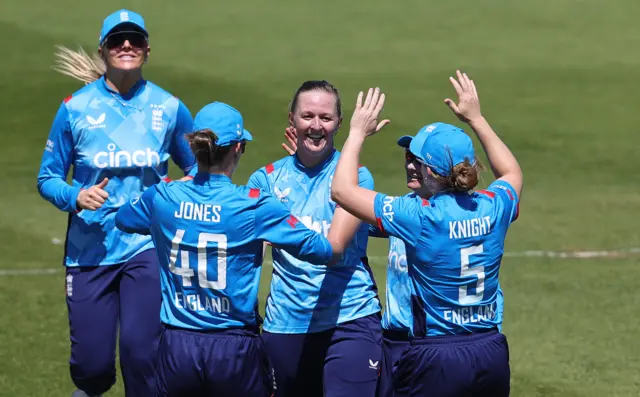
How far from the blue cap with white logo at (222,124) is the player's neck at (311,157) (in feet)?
2.03

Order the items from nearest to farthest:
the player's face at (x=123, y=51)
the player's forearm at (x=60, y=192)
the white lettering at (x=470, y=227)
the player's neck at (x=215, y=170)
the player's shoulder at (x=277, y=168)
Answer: the white lettering at (x=470, y=227)
the player's neck at (x=215, y=170)
the player's shoulder at (x=277, y=168)
the player's forearm at (x=60, y=192)
the player's face at (x=123, y=51)

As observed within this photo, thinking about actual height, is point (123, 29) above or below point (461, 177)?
above

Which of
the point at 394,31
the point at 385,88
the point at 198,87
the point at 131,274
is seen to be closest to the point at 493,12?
the point at 394,31

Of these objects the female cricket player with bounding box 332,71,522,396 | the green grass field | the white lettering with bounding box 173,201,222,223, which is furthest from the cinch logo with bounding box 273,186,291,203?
the green grass field

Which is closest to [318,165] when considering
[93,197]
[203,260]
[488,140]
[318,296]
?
[318,296]

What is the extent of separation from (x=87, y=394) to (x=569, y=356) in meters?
4.19

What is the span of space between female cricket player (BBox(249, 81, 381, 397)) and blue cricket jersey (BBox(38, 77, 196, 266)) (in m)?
1.15

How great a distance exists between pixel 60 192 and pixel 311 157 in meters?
1.67

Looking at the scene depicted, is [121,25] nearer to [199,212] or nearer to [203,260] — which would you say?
[199,212]

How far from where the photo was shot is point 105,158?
773 cm

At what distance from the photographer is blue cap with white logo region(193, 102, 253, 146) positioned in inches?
247

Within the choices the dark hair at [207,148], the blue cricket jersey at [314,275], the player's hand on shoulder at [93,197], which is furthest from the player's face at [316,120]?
the player's hand on shoulder at [93,197]

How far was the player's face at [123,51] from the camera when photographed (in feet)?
25.6

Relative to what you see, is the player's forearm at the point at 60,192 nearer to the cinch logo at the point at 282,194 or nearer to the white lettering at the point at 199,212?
the cinch logo at the point at 282,194
